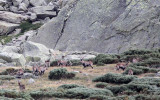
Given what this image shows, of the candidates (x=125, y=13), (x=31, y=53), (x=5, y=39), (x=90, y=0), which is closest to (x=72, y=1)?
(x=90, y=0)

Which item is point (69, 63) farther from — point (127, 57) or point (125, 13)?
point (125, 13)

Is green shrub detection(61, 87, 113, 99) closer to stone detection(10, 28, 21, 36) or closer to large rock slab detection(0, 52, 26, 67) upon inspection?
large rock slab detection(0, 52, 26, 67)

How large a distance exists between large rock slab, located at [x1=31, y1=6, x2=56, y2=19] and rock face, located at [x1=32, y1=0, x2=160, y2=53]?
23.9 meters

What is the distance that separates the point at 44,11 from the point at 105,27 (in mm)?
31391

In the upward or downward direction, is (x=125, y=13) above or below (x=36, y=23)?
below

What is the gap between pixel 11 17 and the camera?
71.3 m

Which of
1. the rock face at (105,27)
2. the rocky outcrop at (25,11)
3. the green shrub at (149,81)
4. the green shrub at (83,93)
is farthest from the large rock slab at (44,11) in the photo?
the green shrub at (83,93)

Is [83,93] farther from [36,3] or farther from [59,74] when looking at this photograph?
[36,3]

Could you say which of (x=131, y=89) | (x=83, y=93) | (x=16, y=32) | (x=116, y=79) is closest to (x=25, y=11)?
(x=16, y=32)

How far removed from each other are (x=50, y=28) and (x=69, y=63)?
741 inches

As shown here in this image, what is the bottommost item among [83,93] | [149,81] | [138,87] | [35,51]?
[83,93]

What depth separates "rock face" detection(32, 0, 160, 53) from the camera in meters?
42.3

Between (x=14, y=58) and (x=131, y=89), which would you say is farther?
(x=14, y=58)

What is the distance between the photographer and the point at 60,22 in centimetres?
4906
